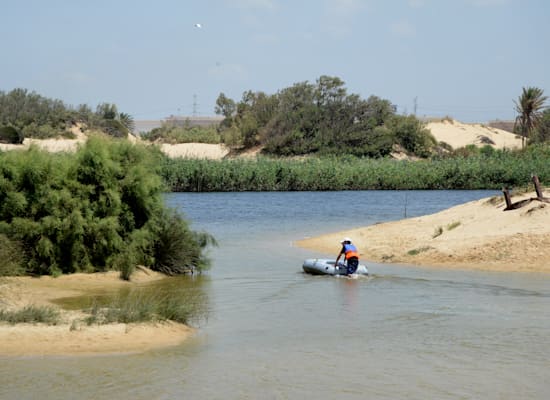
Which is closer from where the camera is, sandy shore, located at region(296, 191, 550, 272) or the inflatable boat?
the inflatable boat

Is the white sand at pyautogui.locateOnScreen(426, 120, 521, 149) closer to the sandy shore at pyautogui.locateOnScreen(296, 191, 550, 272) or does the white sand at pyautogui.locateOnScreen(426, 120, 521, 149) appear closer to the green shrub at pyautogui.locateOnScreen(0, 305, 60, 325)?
the sandy shore at pyautogui.locateOnScreen(296, 191, 550, 272)

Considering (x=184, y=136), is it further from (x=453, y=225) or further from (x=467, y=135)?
(x=453, y=225)

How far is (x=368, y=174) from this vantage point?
67.9m

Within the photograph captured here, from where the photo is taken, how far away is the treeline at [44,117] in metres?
79.1

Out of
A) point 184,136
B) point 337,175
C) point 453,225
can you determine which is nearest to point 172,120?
point 184,136

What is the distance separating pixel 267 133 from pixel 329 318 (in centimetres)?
7241

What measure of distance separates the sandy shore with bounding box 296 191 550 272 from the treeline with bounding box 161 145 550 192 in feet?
114

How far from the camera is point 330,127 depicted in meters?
85.9

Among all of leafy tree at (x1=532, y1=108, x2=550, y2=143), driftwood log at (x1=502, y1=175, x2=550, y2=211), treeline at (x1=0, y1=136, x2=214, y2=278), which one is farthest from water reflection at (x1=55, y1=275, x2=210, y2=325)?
leafy tree at (x1=532, y1=108, x2=550, y2=143)

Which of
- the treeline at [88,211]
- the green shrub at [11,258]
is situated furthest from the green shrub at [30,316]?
the treeline at [88,211]

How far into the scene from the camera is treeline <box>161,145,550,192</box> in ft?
216

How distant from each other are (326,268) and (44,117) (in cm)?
6438

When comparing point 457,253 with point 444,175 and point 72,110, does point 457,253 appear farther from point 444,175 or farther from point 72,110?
point 72,110

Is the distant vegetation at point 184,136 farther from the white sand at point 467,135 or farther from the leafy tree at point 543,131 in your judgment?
the leafy tree at point 543,131
